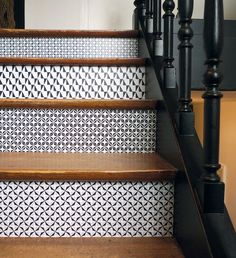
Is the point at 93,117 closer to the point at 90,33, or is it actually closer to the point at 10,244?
the point at 10,244

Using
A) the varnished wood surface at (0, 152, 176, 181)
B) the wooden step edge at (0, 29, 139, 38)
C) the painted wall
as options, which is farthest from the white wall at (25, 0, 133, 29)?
the varnished wood surface at (0, 152, 176, 181)

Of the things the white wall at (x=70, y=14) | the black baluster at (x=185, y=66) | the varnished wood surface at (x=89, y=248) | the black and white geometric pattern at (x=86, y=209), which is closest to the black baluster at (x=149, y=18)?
the black baluster at (x=185, y=66)

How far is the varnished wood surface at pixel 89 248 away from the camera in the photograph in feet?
3.15

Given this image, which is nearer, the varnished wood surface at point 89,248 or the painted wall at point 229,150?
the varnished wood surface at point 89,248

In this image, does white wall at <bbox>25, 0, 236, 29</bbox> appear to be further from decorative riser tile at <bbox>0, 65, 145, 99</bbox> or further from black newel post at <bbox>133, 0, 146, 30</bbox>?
decorative riser tile at <bbox>0, 65, 145, 99</bbox>

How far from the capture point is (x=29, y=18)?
337 cm

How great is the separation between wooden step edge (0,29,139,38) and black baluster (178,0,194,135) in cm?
93

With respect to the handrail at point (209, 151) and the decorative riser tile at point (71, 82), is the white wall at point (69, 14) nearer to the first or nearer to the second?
the decorative riser tile at point (71, 82)

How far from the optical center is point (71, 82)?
5.22 ft

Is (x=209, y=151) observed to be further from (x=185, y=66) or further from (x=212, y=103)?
(x=185, y=66)

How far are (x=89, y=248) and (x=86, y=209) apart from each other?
13 centimetres

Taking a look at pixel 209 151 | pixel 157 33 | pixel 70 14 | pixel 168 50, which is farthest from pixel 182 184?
pixel 70 14

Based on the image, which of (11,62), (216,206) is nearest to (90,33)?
(11,62)

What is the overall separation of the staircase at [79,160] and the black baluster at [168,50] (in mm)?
107
